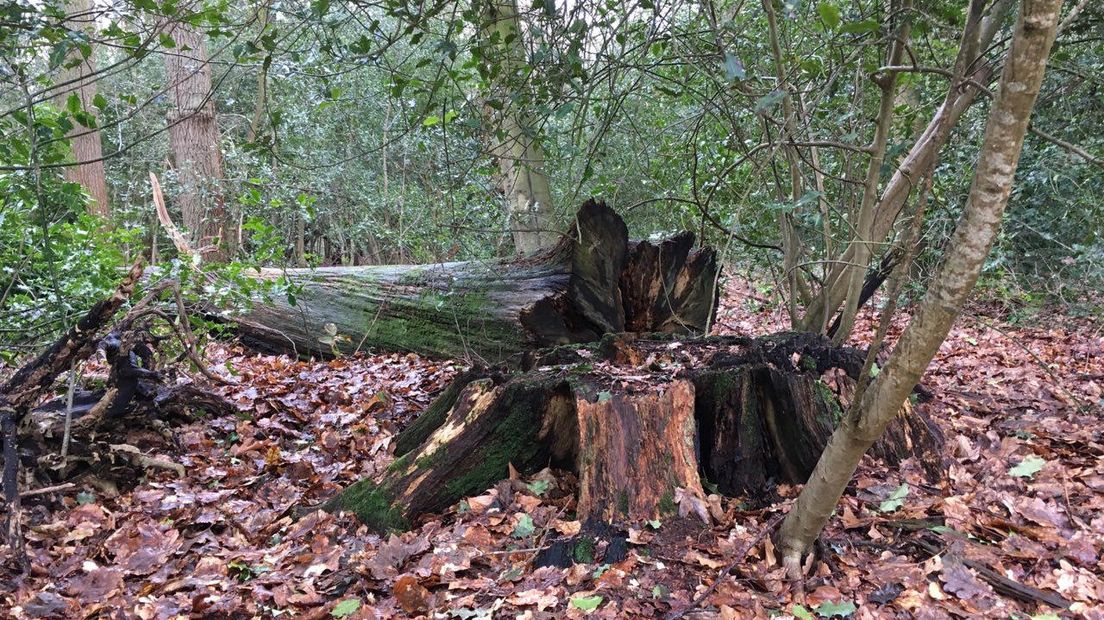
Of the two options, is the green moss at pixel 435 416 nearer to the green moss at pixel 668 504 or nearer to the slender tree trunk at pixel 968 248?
the green moss at pixel 668 504

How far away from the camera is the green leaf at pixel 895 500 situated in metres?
3.04

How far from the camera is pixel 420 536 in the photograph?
3.10 metres

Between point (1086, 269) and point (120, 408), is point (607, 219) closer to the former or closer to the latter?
point (120, 408)

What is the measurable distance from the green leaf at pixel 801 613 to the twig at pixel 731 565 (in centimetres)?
25

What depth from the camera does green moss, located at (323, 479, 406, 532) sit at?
324cm

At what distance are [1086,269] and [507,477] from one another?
722 cm

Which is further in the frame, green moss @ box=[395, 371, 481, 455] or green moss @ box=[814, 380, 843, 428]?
green moss @ box=[395, 371, 481, 455]

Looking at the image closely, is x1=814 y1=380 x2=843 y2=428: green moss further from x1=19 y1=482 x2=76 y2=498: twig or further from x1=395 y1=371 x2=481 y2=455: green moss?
x1=19 y1=482 x2=76 y2=498: twig

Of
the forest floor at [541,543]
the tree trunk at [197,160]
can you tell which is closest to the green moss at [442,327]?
the forest floor at [541,543]

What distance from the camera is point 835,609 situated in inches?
95.3

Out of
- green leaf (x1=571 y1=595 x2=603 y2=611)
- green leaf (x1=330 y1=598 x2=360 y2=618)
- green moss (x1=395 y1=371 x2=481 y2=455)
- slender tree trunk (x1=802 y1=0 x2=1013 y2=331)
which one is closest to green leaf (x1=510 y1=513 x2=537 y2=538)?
green leaf (x1=571 y1=595 x2=603 y2=611)

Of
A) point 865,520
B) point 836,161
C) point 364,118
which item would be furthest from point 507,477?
point 364,118

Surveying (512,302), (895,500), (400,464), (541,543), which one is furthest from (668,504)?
(512,302)

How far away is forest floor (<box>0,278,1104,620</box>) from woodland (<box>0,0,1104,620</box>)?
0.02 metres
